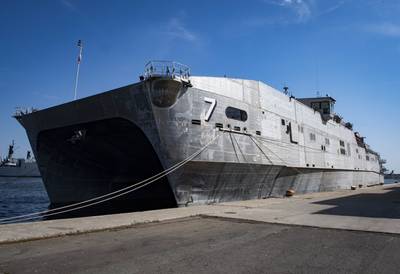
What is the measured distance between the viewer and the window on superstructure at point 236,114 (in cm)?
1791

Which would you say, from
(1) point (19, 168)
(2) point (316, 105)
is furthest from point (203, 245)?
(1) point (19, 168)

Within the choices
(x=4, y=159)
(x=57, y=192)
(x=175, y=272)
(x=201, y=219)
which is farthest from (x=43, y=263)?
(x=4, y=159)

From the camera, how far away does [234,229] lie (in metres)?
9.72

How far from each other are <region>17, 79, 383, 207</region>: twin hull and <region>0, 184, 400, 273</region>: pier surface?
192 inches

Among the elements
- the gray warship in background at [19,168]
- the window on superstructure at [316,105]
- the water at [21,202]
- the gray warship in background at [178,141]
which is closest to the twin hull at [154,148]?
the gray warship in background at [178,141]

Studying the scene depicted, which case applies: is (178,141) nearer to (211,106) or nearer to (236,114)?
(211,106)

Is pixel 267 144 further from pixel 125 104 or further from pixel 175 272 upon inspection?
pixel 175 272

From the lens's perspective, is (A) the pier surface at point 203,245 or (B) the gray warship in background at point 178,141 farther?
(B) the gray warship in background at point 178,141

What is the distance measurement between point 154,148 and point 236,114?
515 centimetres

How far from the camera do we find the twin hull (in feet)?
51.2

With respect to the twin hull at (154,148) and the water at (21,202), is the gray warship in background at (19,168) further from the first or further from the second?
the twin hull at (154,148)

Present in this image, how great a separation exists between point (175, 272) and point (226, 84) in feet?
45.3

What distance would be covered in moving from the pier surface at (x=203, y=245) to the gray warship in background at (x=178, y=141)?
5.16m

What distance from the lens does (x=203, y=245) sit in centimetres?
742
